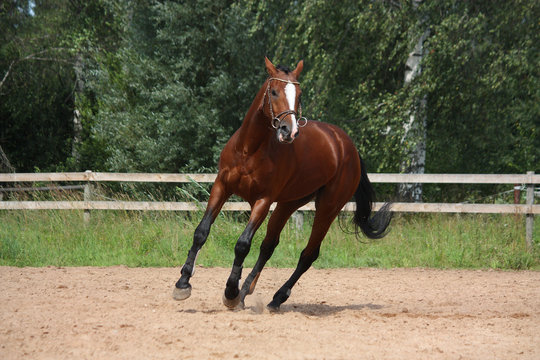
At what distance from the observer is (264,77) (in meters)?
15.8

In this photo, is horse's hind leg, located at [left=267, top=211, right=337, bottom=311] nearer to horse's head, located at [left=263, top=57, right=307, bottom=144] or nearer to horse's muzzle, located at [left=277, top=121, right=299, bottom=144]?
horse's head, located at [left=263, top=57, right=307, bottom=144]

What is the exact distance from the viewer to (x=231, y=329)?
4.59 meters

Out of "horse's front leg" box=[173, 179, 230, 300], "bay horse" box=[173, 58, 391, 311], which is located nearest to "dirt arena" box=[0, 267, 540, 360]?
"horse's front leg" box=[173, 179, 230, 300]

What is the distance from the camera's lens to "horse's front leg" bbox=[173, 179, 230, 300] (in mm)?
5168

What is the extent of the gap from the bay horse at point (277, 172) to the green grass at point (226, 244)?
2.70m

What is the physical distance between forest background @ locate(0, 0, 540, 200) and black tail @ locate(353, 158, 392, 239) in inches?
195

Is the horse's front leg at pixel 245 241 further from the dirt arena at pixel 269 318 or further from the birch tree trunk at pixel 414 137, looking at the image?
the birch tree trunk at pixel 414 137

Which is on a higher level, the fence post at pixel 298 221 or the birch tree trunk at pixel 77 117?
the birch tree trunk at pixel 77 117

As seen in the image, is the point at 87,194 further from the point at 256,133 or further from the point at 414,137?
the point at 414,137

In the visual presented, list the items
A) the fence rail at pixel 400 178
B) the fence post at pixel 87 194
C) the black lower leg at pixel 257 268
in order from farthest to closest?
1. the fence post at pixel 87 194
2. the fence rail at pixel 400 178
3. the black lower leg at pixel 257 268

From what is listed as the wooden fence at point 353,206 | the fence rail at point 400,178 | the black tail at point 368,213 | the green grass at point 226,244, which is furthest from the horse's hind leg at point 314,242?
the fence rail at point 400,178

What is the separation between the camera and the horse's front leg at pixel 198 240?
17.0 ft

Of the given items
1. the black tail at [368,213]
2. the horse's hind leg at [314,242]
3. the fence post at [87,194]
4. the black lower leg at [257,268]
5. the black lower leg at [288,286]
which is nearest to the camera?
the black lower leg at [257,268]

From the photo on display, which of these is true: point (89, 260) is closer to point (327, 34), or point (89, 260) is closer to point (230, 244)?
point (230, 244)
